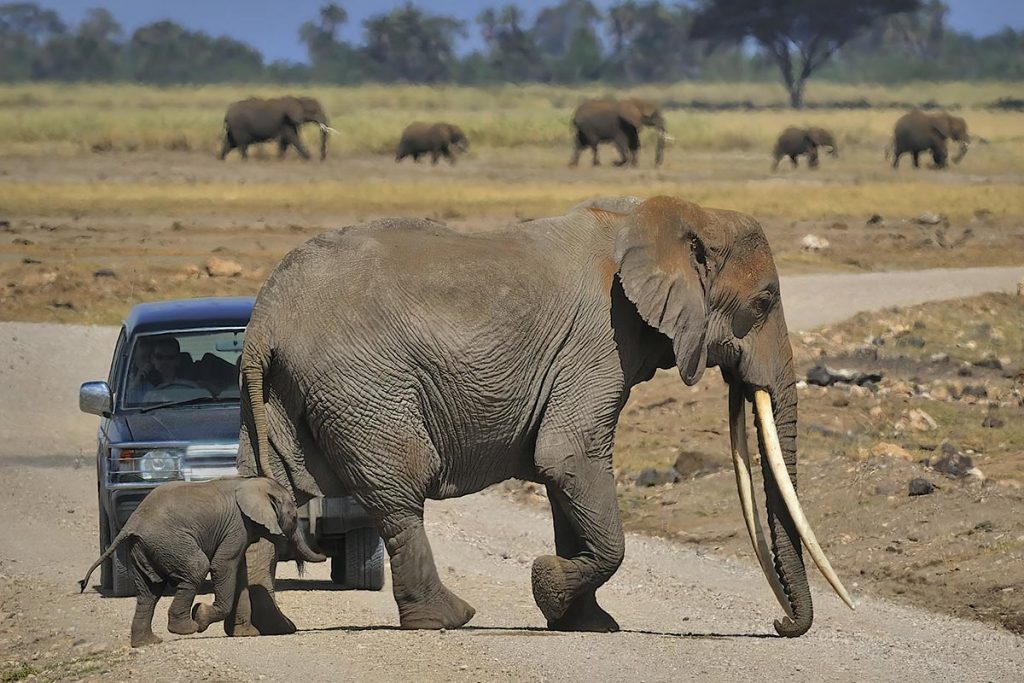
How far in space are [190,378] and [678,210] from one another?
3.46m

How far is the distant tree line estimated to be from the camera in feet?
327

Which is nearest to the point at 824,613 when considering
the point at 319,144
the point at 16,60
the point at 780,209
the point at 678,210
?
the point at 678,210

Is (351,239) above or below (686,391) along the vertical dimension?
above

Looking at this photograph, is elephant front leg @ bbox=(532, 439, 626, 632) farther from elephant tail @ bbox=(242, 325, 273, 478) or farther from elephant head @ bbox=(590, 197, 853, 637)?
elephant tail @ bbox=(242, 325, 273, 478)

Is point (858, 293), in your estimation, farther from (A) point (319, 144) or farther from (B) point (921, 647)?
(A) point (319, 144)

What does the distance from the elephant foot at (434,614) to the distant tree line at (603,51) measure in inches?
3461

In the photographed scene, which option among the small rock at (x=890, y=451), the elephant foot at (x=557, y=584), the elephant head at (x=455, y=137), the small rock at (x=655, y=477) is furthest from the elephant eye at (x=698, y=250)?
the elephant head at (x=455, y=137)

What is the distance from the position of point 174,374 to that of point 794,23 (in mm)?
90963

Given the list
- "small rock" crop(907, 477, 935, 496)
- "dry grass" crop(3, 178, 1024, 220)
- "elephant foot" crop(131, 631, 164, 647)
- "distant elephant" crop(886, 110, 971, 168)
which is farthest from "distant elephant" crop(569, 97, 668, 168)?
"elephant foot" crop(131, 631, 164, 647)

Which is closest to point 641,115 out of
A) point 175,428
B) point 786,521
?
point 175,428

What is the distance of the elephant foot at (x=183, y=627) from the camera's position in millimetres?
8547

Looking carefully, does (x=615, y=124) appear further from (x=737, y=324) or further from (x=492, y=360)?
(x=492, y=360)

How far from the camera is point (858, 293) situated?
23.4 meters

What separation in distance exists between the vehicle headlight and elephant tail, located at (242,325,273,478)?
1.61 metres
